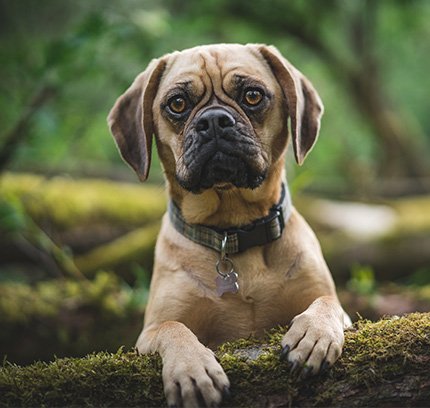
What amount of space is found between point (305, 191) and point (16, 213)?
6.69 meters

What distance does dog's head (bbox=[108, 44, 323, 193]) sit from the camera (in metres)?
2.74

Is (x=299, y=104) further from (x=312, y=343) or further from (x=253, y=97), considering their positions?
(x=312, y=343)

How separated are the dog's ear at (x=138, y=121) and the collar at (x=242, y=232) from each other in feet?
1.55

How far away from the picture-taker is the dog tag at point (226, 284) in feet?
9.05

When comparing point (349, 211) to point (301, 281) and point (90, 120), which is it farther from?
point (301, 281)

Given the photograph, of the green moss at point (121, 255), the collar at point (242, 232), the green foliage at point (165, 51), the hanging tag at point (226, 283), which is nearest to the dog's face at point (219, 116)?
the collar at point (242, 232)

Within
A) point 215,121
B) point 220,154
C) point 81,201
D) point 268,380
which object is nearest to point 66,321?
point 81,201

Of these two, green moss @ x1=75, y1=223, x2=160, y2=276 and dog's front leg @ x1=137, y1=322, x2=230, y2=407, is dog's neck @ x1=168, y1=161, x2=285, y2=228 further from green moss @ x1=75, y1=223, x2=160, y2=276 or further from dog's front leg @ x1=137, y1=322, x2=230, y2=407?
green moss @ x1=75, y1=223, x2=160, y2=276

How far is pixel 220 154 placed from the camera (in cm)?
272

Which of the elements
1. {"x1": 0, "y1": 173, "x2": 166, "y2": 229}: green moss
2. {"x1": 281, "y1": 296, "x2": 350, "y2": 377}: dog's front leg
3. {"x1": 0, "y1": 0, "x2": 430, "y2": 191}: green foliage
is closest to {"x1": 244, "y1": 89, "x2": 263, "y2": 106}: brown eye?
{"x1": 281, "y1": 296, "x2": 350, "y2": 377}: dog's front leg

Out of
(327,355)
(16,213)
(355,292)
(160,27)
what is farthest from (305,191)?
(327,355)

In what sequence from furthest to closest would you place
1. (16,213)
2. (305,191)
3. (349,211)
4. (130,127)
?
(305,191) → (349,211) → (16,213) → (130,127)

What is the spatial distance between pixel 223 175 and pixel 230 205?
0.93ft

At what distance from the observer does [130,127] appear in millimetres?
3246
